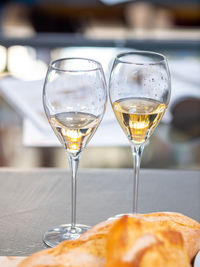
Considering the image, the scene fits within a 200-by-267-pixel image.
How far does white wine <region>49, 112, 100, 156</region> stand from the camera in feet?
2.19

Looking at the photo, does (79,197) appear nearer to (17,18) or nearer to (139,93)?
(139,93)

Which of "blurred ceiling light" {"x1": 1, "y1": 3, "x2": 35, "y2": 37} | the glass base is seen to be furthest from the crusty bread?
"blurred ceiling light" {"x1": 1, "y1": 3, "x2": 35, "y2": 37}

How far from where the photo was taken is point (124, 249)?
44 centimetres

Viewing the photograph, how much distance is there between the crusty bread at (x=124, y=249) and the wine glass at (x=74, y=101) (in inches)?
6.2

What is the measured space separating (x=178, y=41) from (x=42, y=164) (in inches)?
65.8

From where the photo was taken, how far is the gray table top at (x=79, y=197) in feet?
2.38

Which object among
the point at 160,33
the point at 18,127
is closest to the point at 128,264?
the point at 18,127

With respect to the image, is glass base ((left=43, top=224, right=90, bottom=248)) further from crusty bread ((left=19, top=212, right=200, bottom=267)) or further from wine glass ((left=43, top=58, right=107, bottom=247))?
crusty bread ((left=19, top=212, right=200, bottom=267))

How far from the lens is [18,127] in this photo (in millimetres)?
1245

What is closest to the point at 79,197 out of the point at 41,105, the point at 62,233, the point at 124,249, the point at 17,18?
the point at 62,233

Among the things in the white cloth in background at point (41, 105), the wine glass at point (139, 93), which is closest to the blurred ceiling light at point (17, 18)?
the white cloth in background at point (41, 105)

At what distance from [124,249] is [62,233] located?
286 mm

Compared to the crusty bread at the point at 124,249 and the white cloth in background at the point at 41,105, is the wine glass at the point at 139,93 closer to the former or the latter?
the crusty bread at the point at 124,249

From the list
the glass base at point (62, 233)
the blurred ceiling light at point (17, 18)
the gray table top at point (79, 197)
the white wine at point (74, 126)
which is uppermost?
the blurred ceiling light at point (17, 18)
